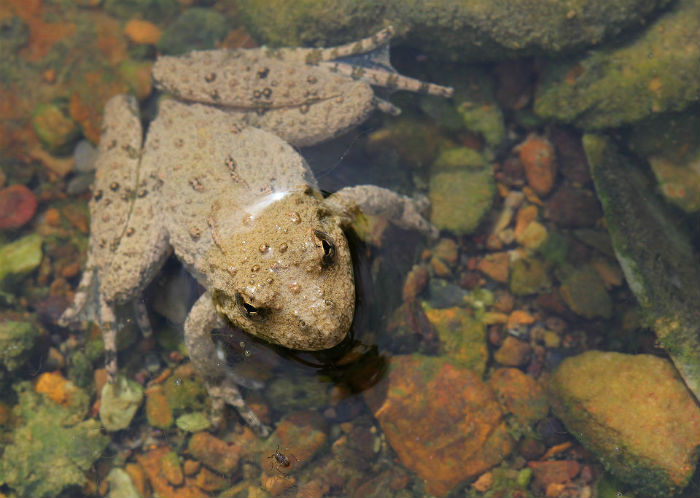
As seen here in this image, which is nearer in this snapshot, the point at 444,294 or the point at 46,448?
the point at 46,448

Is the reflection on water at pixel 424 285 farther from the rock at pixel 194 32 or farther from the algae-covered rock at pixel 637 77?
the rock at pixel 194 32

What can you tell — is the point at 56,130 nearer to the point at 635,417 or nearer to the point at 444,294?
the point at 444,294

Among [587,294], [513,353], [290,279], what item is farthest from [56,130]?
[587,294]

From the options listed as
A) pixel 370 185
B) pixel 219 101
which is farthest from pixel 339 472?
pixel 219 101

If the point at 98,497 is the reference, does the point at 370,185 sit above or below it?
above

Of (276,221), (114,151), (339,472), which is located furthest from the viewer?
(114,151)

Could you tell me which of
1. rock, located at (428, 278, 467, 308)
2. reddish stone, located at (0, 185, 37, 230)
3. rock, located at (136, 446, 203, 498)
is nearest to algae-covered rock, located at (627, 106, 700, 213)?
rock, located at (428, 278, 467, 308)

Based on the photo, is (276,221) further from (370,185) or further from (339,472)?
(339,472)

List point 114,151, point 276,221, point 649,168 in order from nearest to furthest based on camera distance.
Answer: point 276,221
point 114,151
point 649,168
